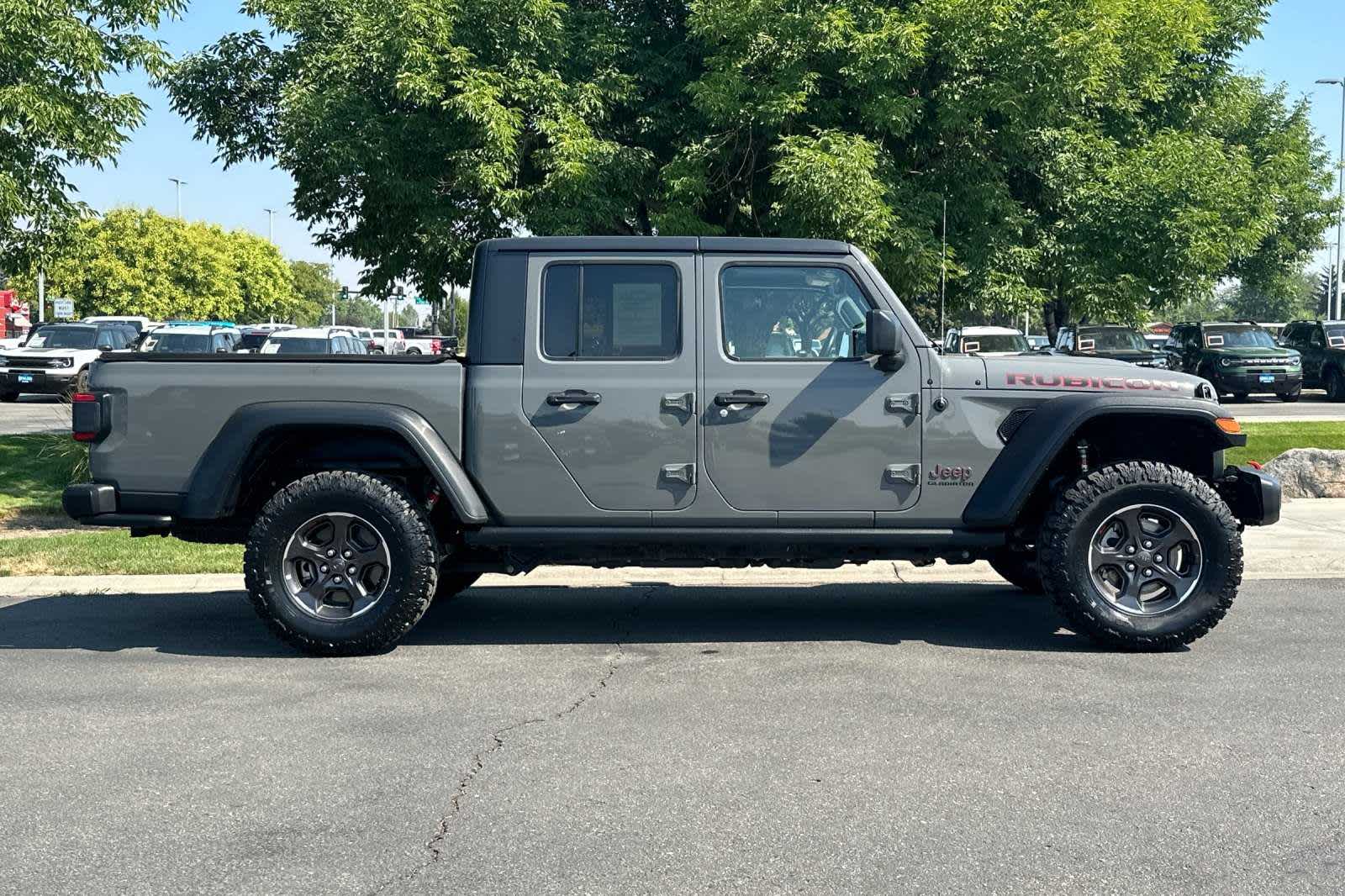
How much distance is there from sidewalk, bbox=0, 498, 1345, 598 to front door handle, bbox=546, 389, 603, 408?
2293mm

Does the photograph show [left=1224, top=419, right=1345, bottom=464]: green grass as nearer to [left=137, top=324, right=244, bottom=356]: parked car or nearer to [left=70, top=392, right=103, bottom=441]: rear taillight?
[left=70, top=392, right=103, bottom=441]: rear taillight

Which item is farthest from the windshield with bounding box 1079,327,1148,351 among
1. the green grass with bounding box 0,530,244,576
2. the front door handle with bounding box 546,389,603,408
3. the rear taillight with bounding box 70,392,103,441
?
the rear taillight with bounding box 70,392,103,441

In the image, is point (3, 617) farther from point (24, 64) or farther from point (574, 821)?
point (24, 64)

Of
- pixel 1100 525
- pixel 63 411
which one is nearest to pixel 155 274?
pixel 63 411

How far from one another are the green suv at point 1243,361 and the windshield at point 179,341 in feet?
72.7

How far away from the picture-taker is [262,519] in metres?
6.98

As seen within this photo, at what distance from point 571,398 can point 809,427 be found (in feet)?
3.89

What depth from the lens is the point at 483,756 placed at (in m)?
5.30

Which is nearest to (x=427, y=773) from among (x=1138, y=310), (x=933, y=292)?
(x=933, y=292)

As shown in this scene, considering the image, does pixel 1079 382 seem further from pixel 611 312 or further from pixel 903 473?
pixel 611 312

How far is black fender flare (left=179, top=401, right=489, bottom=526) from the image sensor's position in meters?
6.88

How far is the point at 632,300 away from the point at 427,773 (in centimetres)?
296

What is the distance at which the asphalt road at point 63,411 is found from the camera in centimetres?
2292

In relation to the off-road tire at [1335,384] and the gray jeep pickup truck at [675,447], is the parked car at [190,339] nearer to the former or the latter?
the gray jeep pickup truck at [675,447]
